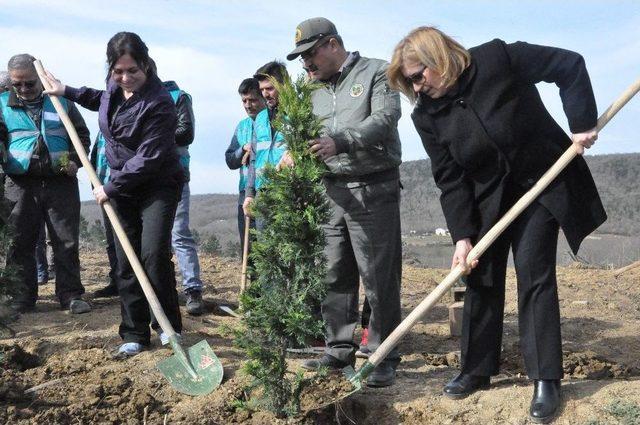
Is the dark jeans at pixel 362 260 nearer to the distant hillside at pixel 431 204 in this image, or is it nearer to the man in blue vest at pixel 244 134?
the man in blue vest at pixel 244 134

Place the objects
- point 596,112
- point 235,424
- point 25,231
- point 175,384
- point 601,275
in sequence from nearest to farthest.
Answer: point 596,112
point 235,424
point 175,384
point 25,231
point 601,275

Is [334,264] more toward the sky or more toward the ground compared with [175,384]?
more toward the sky

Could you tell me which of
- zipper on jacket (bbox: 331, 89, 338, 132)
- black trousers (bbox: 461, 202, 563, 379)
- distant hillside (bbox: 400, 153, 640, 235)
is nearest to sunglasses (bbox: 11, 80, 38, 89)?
zipper on jacket (bbox: 331, 89, 338, 132)

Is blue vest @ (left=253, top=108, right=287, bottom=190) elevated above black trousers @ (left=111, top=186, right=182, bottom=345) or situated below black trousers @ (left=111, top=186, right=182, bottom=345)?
above

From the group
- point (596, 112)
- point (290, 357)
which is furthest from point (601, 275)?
point (596, 112)

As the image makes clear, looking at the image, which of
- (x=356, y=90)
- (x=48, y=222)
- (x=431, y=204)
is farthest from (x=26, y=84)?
(x=431, y=204)

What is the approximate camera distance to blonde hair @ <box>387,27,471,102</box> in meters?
4.20

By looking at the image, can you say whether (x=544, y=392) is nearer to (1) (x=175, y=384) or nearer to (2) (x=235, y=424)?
(2) (x=235, y=424)

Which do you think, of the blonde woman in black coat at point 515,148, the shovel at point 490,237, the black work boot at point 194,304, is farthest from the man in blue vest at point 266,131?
the shovel at point 490,237

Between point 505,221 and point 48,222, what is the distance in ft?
15.0

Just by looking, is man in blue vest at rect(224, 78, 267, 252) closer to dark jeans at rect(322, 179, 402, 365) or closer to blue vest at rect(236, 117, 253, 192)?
blue vest at rect(236, 117, 253, 192)

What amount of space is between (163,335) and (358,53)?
7.60 ft

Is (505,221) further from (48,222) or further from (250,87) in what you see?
(48,222)

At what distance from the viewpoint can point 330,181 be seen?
5.16 meters
